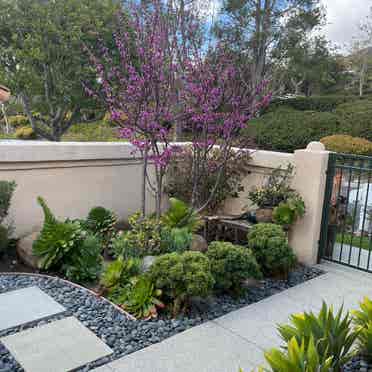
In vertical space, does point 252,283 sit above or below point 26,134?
below

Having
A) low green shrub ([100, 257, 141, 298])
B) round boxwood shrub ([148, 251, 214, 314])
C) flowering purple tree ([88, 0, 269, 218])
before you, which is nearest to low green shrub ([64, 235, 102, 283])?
low green shrub ([100, 257, 141, 298])

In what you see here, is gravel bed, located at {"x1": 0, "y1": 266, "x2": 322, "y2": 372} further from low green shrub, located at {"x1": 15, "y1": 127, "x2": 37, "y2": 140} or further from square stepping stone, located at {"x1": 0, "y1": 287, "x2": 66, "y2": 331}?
low green shrub, located at {"x1": 15, "y1": 127, "x2": 37, "y2": 140}

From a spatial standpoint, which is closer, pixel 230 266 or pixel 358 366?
pixel 358 366

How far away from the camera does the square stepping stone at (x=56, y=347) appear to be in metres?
2.66

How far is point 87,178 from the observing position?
215 inches

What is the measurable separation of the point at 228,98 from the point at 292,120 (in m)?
7.94

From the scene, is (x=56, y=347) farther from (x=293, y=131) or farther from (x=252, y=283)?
(x=293, y=131)

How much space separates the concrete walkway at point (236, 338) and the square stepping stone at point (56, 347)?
0.19 meters

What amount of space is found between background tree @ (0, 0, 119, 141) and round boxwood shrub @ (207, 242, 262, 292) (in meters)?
7.90

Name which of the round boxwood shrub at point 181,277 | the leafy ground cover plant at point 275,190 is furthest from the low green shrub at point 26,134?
the round boxwood shrub at point 181,277

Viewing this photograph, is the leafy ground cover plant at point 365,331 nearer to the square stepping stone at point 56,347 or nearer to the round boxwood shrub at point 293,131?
the square stepping stone at point 56,347

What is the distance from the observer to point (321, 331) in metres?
2.52

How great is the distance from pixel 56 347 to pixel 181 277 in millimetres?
1107

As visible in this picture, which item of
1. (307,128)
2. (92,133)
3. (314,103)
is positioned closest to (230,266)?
(307,128)
